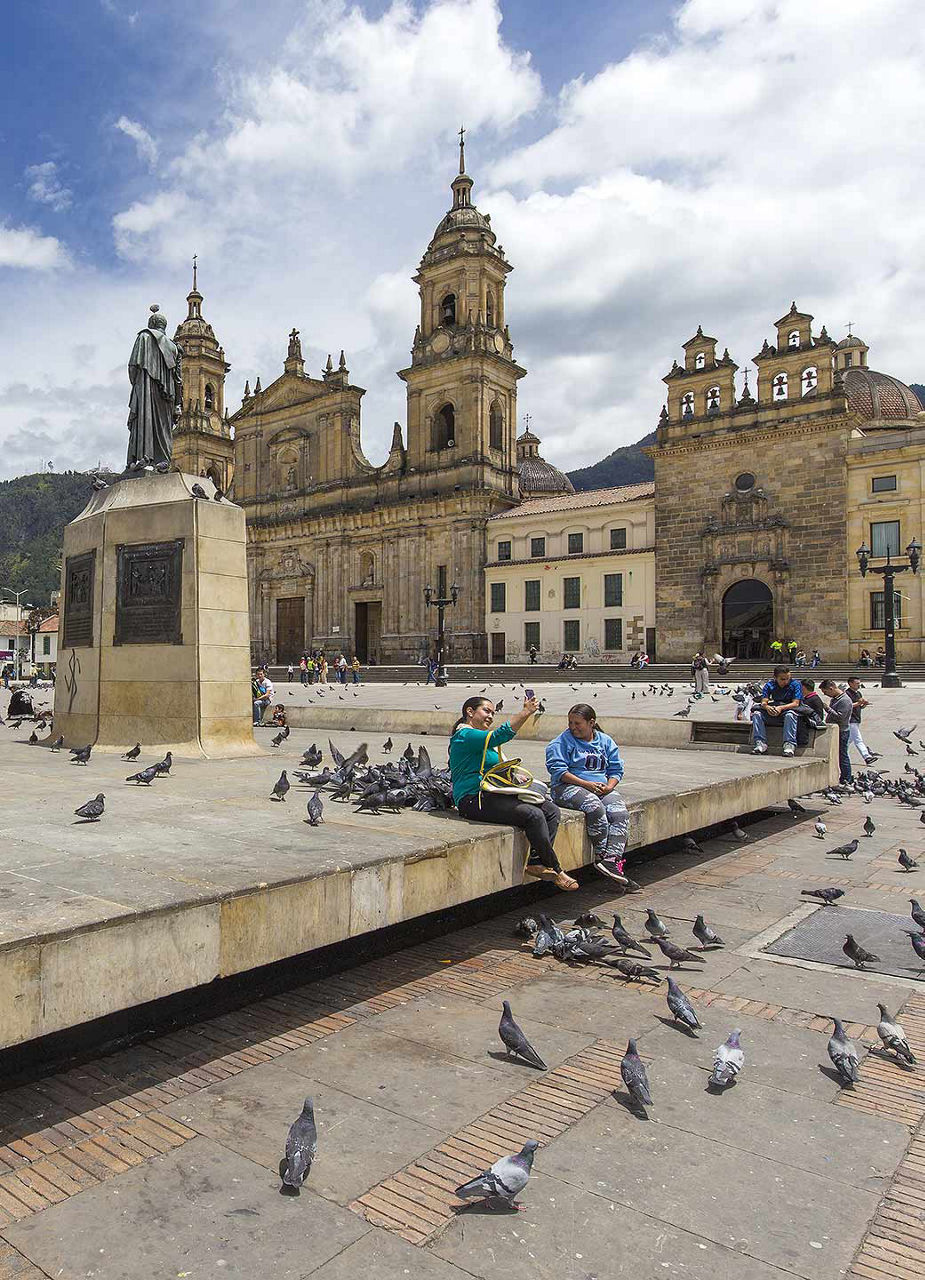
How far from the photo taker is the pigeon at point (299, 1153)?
2570mm

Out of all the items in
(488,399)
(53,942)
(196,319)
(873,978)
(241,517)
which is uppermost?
(196,319)

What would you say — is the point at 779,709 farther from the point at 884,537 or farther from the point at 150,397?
the point at 884,537

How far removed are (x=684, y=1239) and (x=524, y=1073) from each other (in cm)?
107

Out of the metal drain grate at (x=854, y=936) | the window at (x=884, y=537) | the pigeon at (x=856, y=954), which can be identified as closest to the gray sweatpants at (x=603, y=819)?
the metal drain grate at (x=854, y=936)

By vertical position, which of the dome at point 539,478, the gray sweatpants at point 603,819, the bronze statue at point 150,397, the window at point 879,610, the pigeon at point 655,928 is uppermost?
the dome at point 539,478

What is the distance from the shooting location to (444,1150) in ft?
9.29

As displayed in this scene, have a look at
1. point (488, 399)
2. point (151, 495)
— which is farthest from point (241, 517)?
point (488, 399)

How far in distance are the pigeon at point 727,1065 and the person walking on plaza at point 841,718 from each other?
8679 mm

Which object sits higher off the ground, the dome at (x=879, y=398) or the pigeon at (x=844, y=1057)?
the dome at (x=879, y=398)

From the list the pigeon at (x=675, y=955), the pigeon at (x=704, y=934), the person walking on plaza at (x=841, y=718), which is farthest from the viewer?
the person walking on plaza at (x=841, y=718)

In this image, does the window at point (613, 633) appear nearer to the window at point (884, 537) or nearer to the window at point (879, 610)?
the window at point (879, 610)

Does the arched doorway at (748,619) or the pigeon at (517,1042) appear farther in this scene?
the arched doorway at (748,619)

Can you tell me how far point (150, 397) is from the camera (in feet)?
35.2

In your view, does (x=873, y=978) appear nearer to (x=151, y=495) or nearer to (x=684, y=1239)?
(x=684, y=1239)
